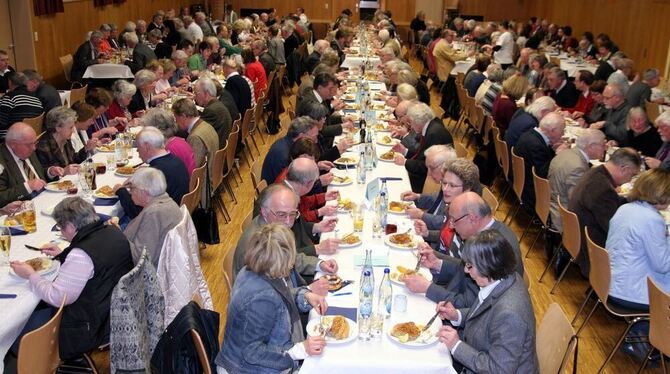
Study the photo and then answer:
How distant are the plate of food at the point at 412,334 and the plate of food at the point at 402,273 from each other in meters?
0.54

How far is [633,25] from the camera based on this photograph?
50.1 feet

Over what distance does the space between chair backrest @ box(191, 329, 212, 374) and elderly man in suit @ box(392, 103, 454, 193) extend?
3955 mm

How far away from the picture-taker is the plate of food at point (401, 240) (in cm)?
477

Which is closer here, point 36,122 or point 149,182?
point 149,182

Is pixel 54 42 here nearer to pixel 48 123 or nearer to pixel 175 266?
pixel 48 123

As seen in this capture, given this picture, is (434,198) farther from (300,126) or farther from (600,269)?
(600,269)

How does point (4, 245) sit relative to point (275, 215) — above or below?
below

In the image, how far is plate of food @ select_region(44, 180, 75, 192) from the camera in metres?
5.76

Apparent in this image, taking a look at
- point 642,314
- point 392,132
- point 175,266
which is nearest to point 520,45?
point 392,132

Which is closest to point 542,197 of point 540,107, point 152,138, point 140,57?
point 540,107

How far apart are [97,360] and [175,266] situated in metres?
1.25

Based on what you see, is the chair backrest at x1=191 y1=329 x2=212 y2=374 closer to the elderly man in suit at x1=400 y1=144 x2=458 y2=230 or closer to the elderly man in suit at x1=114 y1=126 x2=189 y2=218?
the elderly man in suit at x1=400 y1=144 x2=458 y2=230

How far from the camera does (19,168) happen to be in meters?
5.88

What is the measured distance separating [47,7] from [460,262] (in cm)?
1163
